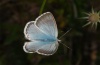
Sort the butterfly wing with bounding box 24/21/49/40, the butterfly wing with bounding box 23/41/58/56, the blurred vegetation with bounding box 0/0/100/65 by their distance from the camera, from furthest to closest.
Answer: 1. the blurred vegetation with bounding box 0/0/100/65
2. the butterfly wing with bounding box 24/21/49/40
3. the butterfly wing with bounding box 23/41/58/56

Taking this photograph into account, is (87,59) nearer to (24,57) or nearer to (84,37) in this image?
(84,37)

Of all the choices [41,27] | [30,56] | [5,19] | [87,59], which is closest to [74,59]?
[87,59]

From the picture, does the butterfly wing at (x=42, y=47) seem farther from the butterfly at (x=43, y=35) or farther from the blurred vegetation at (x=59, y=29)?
the blurred vegetation at (x=59, y=29)

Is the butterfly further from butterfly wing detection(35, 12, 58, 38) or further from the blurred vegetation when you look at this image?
the blurred vegetation

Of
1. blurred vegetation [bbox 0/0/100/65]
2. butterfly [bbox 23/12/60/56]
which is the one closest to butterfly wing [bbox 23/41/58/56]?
butterfly [bbox 23/12/60/56]

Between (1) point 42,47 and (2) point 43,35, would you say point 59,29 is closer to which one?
(2) point 43,35

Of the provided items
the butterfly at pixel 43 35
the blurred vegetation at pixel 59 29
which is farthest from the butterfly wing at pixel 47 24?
the blurred vegetation at pixel 59 29

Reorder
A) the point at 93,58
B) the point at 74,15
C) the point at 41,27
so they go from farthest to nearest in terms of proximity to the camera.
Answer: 1. the point at 93,58
2. the point at 74,15
3. the point at 41,27

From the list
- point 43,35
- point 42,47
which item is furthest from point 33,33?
point 42,47
